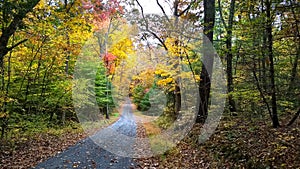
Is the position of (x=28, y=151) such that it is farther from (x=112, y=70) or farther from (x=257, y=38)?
(x=112, y=70)

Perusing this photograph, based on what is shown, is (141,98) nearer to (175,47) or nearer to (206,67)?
(175,47)

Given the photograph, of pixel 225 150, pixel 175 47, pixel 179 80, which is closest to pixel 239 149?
pixel 225 150

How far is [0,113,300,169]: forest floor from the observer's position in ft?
15.1

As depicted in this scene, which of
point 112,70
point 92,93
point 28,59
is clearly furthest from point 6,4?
point 112,70

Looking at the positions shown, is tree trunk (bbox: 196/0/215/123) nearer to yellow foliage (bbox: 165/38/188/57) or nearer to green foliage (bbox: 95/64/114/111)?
yellow foliage (bbox: 165/38/188/57)

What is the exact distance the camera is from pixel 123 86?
26781mm

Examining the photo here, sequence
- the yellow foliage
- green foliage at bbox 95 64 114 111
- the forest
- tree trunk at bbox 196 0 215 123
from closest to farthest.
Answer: the forest → tree trunk at bbox 196 0 215 123 → the yellow foliage → green foliage at bbox 95 64 114 111

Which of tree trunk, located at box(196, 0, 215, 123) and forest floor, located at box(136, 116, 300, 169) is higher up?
tree trunk, located at box(196, 0, 215, 123)

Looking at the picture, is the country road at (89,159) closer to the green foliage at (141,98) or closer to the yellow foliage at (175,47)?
the yellow foliage at (175,47)

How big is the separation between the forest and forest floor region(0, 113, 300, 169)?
0.09ft

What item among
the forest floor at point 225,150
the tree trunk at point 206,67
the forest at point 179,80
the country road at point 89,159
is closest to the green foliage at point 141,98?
the forest at point 179,80

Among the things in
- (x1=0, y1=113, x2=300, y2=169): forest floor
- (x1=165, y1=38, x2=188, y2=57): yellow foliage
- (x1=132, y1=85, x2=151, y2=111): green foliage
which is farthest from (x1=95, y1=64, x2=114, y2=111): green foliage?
(x1=0, y1=113, x2=300, y2=169): forest floor

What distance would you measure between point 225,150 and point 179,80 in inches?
273

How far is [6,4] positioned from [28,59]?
470 cm
